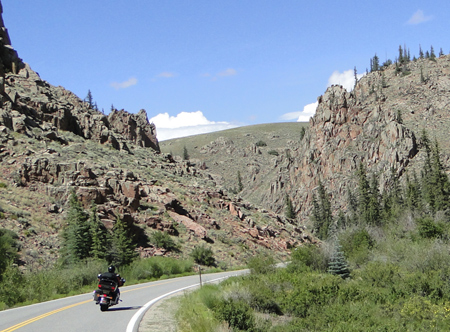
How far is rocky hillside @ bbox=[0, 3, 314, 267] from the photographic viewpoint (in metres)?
34.6

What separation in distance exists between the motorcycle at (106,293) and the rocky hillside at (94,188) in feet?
49.1

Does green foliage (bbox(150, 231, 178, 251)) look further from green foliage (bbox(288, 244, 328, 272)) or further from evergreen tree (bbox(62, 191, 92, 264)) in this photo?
green foliage (bbox(288, 244, 328, 272))

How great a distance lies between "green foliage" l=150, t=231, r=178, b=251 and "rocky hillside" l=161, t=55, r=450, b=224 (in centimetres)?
7627

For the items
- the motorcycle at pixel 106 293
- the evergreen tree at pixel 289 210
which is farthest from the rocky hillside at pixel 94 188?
the evergreen tree at pixel 289 210

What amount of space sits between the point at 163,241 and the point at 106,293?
23.1 meters

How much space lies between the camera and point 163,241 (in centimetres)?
3728

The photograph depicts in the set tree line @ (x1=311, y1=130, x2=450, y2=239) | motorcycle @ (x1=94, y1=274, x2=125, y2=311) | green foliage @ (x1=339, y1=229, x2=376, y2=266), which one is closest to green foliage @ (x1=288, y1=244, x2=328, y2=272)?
green foliage @ (x1=339, y1=229, x2=376, y2=266)

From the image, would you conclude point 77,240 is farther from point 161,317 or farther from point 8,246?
point 161,317

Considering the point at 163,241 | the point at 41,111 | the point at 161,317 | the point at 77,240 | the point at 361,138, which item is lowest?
the point at 163,241

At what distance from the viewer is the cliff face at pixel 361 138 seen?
107 meters

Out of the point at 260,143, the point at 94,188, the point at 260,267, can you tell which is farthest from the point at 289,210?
the point at 260,267

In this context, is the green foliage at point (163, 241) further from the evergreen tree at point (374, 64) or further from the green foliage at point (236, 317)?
the evergreen tree at point (374, 64)

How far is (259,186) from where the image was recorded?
460ft

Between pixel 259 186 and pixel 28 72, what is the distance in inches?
3463
